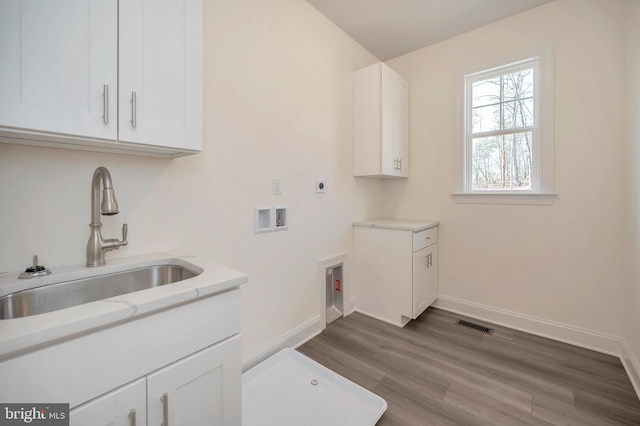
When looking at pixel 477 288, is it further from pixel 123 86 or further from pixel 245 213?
pixel 123 86

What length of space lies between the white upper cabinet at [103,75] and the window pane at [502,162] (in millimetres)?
2544

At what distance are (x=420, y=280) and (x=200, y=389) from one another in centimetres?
201

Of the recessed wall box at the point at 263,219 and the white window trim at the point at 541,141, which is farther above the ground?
the white window trim at the point at 541,141

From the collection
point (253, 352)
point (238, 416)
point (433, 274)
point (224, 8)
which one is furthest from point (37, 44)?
point (433, 274)

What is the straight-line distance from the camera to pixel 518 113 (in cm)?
243

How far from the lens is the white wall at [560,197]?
2.00 m

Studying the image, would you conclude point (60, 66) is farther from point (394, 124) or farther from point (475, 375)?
point (475, 375)

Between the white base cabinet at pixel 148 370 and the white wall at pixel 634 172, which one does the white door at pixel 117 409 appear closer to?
the white base cabinet at pixel 148 370

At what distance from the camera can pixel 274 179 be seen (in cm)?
196

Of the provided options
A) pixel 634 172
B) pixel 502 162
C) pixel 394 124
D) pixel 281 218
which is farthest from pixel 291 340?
pixel 634 172

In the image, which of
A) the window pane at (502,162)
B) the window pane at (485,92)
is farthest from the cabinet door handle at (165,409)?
the window pane at (485,92)

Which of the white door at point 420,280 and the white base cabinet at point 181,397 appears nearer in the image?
the white base cabinet at point 181,397

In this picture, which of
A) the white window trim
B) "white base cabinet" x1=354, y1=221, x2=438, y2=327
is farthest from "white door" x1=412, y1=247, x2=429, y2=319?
the white window trim

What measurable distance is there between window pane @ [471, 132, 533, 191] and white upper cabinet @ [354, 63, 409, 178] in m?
0.75
